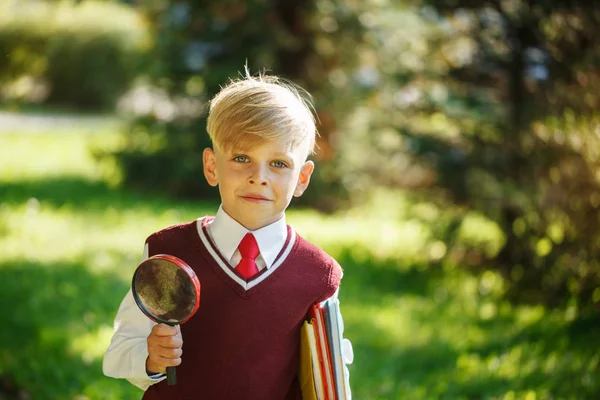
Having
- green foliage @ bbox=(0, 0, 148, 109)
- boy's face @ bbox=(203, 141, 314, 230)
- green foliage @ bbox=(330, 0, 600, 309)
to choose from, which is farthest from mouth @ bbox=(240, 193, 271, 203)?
green foliage @ bbox=(0, 0, 148, 109)

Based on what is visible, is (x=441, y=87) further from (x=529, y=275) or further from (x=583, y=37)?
(x=529, y=275)

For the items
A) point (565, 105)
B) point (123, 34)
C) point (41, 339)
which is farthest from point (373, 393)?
point (123, 34)

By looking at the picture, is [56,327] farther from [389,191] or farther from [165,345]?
[389,191]

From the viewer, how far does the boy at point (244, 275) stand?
2.22 metres

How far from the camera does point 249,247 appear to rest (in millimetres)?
2268

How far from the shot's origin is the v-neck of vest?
7.29 ft

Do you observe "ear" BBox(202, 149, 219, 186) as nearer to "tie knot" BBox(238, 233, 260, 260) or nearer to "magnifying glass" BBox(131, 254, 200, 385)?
"tie knot" BBox(238, 233, 260, 260)

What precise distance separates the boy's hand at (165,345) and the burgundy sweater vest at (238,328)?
4.3 inches

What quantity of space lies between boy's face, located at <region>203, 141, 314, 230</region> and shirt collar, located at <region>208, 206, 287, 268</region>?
0.06ft

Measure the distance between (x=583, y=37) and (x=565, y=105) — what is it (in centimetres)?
53

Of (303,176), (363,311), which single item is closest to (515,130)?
(363,311)

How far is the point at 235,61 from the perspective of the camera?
31.6 feet

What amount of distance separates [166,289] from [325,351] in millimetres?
483

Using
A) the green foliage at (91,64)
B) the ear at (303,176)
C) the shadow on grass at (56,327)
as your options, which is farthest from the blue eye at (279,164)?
the green foliage at (91,64)
